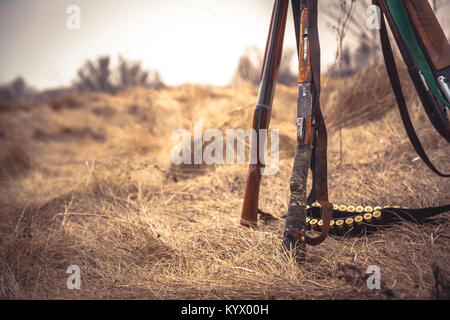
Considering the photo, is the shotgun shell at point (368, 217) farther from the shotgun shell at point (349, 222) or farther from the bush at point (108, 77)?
the bush at point (108, 77)

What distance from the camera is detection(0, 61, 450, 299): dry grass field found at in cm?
151

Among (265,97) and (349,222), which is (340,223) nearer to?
(349,222)

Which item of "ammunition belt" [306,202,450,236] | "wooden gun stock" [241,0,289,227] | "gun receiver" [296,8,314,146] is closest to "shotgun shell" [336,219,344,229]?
"ammunition belt" [306,202,450,236]

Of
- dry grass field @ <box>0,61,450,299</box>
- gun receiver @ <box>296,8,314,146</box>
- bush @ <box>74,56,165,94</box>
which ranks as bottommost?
dry grass field @ <box>0,61,450,299</box>

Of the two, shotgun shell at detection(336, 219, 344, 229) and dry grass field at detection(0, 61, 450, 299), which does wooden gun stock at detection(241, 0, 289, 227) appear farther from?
→ shotgun shell at detection(336, 219, 344, 229)

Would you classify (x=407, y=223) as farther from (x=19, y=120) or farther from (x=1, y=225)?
(x=19, y=120)

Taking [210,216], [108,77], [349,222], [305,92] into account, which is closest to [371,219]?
[349,222]

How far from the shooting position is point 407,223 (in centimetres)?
188

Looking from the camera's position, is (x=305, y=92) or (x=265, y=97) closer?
(x=305, y=92)

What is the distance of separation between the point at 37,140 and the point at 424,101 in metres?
7.83

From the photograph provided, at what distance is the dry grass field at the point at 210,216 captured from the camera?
1.51 m

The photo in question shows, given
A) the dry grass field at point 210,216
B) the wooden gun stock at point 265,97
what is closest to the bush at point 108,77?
the dry grass field at point 210,216

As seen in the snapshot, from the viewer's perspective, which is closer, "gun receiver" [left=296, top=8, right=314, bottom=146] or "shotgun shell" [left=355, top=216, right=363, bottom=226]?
"gun receiver" [left=296, top=8, right=314, bottom=146]

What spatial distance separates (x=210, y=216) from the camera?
2586 mm
